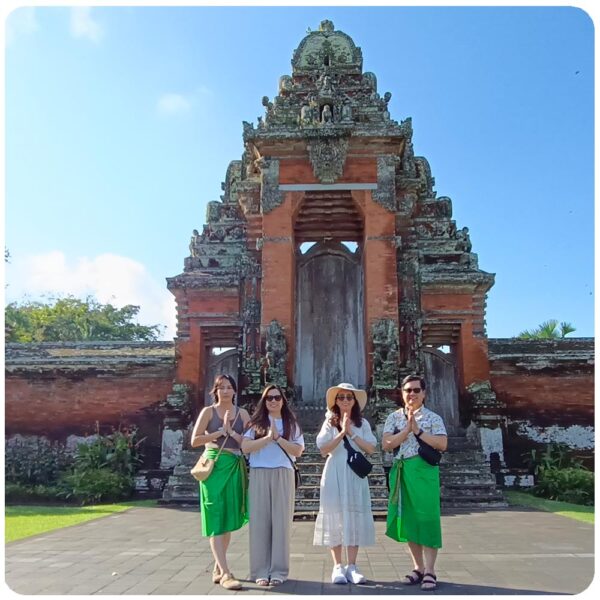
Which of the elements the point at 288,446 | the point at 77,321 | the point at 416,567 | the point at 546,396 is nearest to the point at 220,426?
the point at 288,446

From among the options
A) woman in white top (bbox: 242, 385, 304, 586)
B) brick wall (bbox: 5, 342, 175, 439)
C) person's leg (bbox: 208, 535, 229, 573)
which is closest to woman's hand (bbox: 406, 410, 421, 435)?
woman in white top (bbox: 242, 385, 304, 586)

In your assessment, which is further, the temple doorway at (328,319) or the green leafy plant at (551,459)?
the temple doorway at (328,319)

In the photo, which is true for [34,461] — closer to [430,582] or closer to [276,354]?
[276,354]

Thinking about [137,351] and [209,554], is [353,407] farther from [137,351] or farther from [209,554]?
[137,351]

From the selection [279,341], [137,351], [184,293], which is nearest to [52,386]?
[137,351]

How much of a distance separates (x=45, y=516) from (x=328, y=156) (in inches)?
396

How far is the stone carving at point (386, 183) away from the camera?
612 inches

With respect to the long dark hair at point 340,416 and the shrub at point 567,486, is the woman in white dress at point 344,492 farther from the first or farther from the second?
the shrub at point 567,486

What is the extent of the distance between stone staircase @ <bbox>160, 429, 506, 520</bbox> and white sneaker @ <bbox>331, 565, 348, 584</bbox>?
16.7 ft

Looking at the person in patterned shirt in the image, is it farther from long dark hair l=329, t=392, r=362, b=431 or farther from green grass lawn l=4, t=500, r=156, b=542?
green grass lawn l=4, t=500, r=156, b=542

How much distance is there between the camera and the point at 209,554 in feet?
23.8

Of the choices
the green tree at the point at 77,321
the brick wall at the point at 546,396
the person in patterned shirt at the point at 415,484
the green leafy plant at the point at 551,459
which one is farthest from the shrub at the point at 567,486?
the green tree at the point at 77,321

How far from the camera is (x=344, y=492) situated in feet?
19.4

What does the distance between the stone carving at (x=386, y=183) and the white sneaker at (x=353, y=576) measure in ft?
35.9
